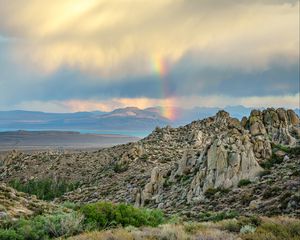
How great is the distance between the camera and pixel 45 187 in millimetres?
83625

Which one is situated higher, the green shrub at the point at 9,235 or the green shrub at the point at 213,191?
the green shrub at the point at 9,235

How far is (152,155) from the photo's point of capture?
7762 centimetres

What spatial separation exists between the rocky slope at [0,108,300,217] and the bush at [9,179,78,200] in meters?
3.09

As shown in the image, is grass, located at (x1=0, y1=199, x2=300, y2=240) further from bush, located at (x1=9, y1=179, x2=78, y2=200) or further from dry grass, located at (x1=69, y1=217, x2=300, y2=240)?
bush, located at (x1=9, y1=179, x2=78, y2=200)

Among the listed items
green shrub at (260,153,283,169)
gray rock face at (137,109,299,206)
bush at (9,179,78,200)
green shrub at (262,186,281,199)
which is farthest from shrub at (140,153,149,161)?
green shrub at (262,186,281,199)

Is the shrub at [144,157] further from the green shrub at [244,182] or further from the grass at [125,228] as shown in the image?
the grass at [125,228]

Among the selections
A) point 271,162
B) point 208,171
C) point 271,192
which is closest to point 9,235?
point 271,192

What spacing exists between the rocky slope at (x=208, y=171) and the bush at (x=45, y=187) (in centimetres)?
309

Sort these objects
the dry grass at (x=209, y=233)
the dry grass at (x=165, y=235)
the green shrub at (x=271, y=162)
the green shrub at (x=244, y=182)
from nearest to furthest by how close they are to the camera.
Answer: the dry grass at (x=165, y=235)
the dry grass at (x=209, y=233)
the green shrub at (x=244, y=182)
the green shrub at (x=271, y=162)

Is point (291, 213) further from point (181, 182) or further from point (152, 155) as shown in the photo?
point (152, 155)

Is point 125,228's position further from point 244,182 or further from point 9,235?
point 244,182

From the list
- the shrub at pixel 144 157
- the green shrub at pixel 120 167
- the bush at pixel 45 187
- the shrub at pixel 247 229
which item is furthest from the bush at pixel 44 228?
the bush at pixel 45 187

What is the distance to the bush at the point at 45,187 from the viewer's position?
78500mm

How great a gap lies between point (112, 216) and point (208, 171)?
2453 centimetres
